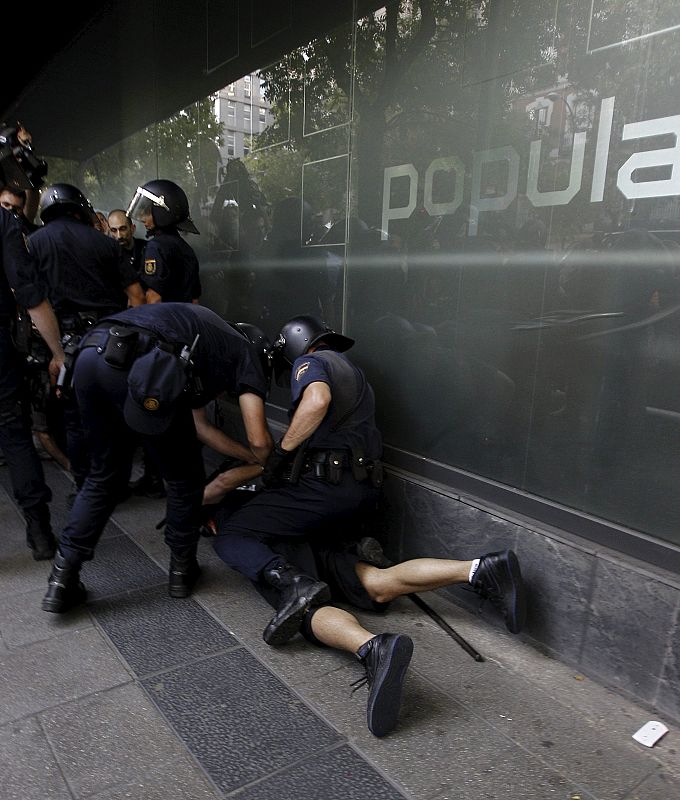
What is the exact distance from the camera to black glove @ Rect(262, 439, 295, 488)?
9.66ft

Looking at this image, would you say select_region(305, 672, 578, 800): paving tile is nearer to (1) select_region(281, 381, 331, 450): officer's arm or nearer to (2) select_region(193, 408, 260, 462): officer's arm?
(1) select_region(281, 381, 331, 450): officer's arm

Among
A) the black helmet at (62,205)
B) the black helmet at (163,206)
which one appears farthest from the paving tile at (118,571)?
the black helmet at (163,206)

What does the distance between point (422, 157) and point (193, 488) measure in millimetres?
2112

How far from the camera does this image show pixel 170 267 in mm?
4430

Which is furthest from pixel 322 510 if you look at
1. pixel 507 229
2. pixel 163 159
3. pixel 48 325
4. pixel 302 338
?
pixel 163 159

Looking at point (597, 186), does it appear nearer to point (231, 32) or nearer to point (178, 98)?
point (231, 32)

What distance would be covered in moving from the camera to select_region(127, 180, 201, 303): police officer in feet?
2.52

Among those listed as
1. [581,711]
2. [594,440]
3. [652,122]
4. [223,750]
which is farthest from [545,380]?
[223,750]

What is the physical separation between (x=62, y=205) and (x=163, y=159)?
2580 mm

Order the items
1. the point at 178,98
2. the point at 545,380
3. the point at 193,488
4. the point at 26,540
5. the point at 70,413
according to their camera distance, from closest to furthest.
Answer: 1. the point at 545,380
2. the point at 193,488
3. the point at 26,540
4. the point at 70,413
5. the point at 178,98

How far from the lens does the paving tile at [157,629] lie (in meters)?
2.54

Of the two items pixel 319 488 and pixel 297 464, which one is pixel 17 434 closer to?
pixel 297 464

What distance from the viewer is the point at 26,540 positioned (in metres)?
3.62

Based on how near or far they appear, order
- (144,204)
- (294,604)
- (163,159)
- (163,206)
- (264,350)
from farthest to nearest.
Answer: (163,159) < (144,204) < (163,206) < (264,350) < (294,604)
